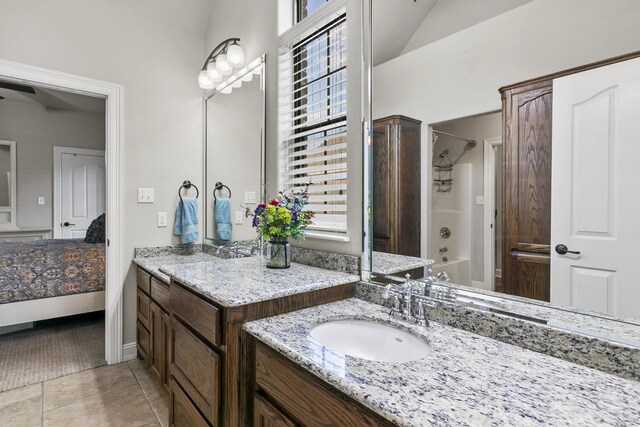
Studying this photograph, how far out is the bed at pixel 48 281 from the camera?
2.81 meters

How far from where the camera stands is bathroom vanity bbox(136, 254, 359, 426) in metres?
1.14

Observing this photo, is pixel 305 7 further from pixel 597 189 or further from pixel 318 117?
pixel 597 189

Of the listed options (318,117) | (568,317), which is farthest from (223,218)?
(568,317)

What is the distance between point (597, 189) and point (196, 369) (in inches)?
58.2

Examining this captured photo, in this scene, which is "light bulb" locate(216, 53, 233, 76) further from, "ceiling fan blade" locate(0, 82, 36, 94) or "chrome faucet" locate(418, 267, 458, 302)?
"ceiling fan blade" locate(0, 82, 36, 94)

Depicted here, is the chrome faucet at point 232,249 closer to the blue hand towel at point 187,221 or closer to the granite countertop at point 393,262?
the blue hand towel at point 187,221

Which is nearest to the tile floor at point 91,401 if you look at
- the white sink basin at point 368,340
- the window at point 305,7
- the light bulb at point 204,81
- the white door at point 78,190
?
the white sink basin at point 368,340

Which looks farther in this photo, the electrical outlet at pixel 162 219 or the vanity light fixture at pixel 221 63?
the electrical outlet at pixel 162 219

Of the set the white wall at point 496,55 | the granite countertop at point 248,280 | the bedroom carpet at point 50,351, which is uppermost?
the white wall at point 496,55

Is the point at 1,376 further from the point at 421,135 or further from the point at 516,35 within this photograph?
the point at 516,35

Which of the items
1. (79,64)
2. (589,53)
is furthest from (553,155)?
(79,64)

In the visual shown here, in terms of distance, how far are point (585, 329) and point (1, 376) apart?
3316mm

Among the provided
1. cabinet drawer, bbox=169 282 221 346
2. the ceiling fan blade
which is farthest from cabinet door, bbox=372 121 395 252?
the ceiling fan blade

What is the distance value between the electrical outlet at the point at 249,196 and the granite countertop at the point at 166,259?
55 centimetres
